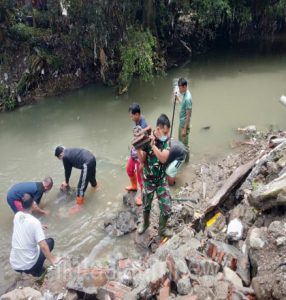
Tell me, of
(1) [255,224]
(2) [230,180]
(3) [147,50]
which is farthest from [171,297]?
(3) [147,50]

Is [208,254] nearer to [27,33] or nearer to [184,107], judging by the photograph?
[184,107]

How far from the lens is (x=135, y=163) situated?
21.9 ft

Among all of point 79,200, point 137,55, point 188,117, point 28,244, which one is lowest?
point 79,200

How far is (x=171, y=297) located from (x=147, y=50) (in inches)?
317

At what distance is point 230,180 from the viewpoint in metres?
6.24

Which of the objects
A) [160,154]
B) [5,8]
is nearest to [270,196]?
[160,154]

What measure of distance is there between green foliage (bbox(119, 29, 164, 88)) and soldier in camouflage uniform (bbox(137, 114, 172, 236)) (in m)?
5.87

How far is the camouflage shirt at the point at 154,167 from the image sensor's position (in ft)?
16.9

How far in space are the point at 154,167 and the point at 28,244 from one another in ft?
6.31

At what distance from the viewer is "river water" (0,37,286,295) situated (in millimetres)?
6477

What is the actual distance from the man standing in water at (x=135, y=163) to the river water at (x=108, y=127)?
0.39 meters

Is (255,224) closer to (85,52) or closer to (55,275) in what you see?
(55,275)

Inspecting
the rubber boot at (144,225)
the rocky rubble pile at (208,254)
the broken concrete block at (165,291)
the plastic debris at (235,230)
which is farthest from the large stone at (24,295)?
the plastic debris at (235,230)

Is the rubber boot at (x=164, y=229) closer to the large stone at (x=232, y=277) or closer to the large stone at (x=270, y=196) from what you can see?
the large stone at (x=270, y=196)
